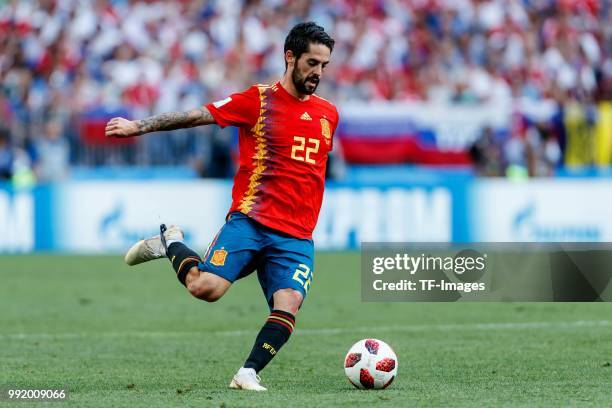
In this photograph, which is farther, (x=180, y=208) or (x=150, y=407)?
(x=180, y=208)

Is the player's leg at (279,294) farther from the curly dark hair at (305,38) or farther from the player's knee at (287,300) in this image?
the curly dark hair at (305,38)

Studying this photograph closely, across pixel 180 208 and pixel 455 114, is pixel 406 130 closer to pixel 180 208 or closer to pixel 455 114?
pixel 455 114

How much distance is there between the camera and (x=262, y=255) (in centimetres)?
803

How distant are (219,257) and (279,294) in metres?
0.44

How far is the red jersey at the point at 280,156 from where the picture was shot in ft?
26.2

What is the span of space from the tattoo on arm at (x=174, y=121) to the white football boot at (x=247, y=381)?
1.50 metres

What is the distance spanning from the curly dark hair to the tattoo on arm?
65 cm

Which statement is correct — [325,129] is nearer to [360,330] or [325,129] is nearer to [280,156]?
[280,156]

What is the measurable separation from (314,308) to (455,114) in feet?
36.1

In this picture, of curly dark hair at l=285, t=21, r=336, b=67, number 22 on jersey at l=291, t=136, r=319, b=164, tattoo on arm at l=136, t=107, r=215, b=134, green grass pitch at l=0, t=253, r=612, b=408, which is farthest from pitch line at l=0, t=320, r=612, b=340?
curly dark hair at l=285, t=21, r=336, b=67

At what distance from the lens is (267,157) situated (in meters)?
8.02

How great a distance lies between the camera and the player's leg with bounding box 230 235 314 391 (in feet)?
25.1

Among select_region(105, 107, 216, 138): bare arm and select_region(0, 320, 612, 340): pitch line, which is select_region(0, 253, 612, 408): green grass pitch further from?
select_region(105, 107, 216, 138): bare arm

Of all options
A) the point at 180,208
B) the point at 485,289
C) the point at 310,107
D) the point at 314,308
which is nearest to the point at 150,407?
the point at 310,107
